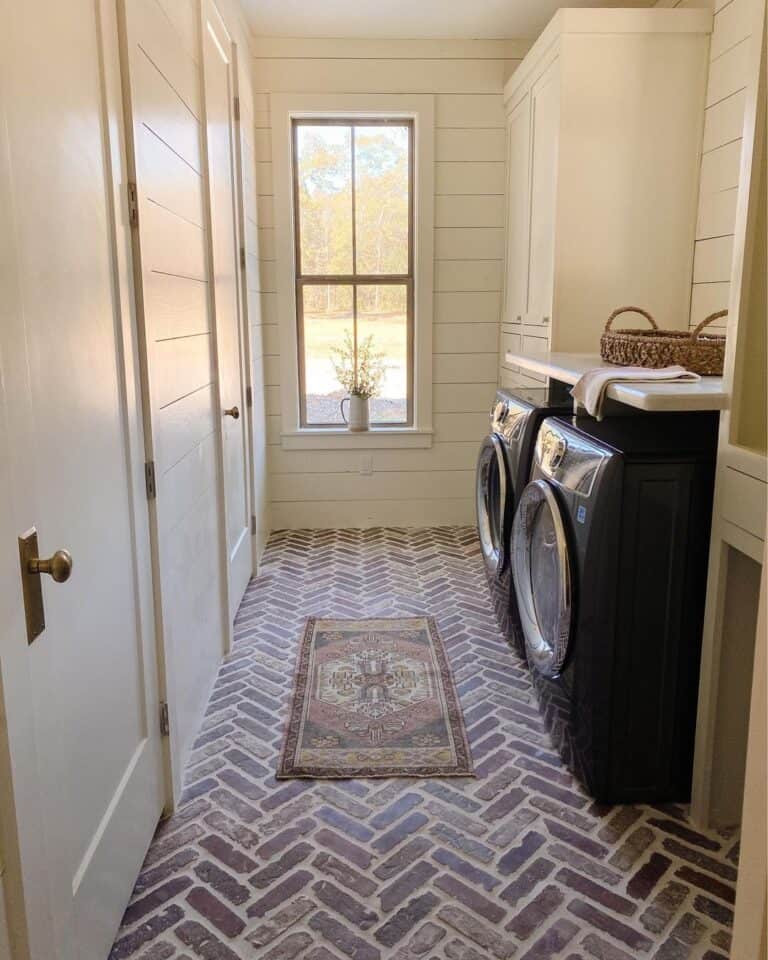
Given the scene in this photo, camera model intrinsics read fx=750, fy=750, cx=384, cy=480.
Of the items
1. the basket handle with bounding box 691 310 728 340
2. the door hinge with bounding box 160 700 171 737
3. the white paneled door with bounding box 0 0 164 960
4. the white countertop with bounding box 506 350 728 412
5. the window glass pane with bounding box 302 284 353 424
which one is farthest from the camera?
the window glass pane with bounding box 302 284 353 424

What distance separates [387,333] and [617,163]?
65.5 inches

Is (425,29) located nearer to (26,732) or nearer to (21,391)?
(21,391)

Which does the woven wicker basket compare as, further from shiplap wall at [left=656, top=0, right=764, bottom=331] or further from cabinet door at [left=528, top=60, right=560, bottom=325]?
cabinet door at [left=528, top=60, right=560, bottom=325]

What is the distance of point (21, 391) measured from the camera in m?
1.12

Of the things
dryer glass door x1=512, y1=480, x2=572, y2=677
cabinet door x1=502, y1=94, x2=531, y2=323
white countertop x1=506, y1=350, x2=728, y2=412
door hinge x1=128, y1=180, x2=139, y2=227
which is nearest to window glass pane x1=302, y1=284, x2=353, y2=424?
cabinet door x1=502, y1=94, x2=531, y2=323

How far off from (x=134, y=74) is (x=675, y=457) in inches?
61.4

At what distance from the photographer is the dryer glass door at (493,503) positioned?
2748 mm

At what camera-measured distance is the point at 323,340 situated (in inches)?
172

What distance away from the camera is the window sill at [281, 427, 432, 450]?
4.36m

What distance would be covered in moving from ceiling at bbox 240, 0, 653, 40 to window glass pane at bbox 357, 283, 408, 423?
1.28 m

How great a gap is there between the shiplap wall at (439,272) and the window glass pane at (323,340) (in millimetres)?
214

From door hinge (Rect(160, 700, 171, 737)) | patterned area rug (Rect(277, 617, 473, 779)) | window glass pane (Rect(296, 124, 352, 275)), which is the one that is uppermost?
window glass pane (Rect(296, 124, 352, 275))

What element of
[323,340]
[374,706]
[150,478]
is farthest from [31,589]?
[323,340]

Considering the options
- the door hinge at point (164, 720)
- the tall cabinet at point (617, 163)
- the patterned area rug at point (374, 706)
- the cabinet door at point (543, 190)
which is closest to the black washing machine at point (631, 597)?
the patterned area rug at point (374, 706)
